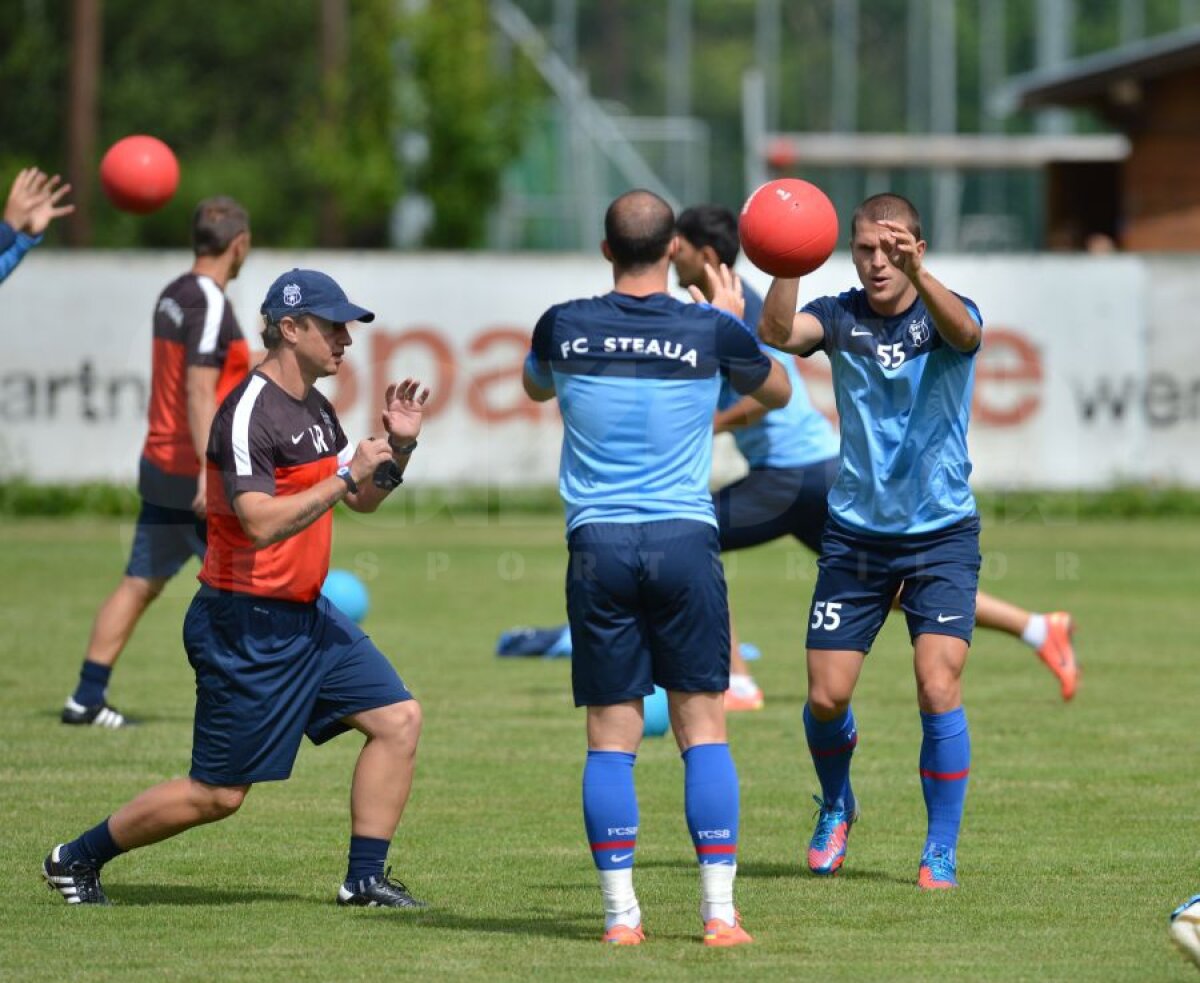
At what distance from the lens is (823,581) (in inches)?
313

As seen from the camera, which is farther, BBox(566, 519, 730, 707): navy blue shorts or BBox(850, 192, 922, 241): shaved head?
BBox(850, 192, 922, 241): shaved head

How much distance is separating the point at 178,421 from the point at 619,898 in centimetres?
527

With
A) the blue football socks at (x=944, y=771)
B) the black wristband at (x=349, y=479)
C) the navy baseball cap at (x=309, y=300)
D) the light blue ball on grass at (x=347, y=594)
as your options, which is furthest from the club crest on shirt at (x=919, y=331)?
the light blue ball on grass at (x=347, y=594)

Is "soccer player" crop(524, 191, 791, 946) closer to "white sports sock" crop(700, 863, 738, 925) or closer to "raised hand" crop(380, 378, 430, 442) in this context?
"white sports sock" crop(700, 863, 738, 925)

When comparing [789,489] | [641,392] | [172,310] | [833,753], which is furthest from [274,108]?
[641,392]

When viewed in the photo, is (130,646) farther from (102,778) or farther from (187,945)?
(187,945)

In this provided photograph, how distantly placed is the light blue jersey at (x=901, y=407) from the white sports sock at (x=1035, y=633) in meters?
3.75

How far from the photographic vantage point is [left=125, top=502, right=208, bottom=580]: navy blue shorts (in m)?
11.0

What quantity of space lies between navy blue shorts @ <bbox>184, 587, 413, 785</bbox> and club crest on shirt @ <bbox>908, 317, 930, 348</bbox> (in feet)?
7.39

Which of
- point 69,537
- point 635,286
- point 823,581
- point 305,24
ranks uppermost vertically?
point 305,24

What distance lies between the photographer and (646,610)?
21.6 feet

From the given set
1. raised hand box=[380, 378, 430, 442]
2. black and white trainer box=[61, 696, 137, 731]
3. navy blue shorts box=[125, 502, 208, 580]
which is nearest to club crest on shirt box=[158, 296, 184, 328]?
navy blue shorts box=[125, 502, 208, 580]

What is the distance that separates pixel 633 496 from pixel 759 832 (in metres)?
2.50

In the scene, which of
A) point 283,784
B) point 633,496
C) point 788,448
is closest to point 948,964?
point 633,496
